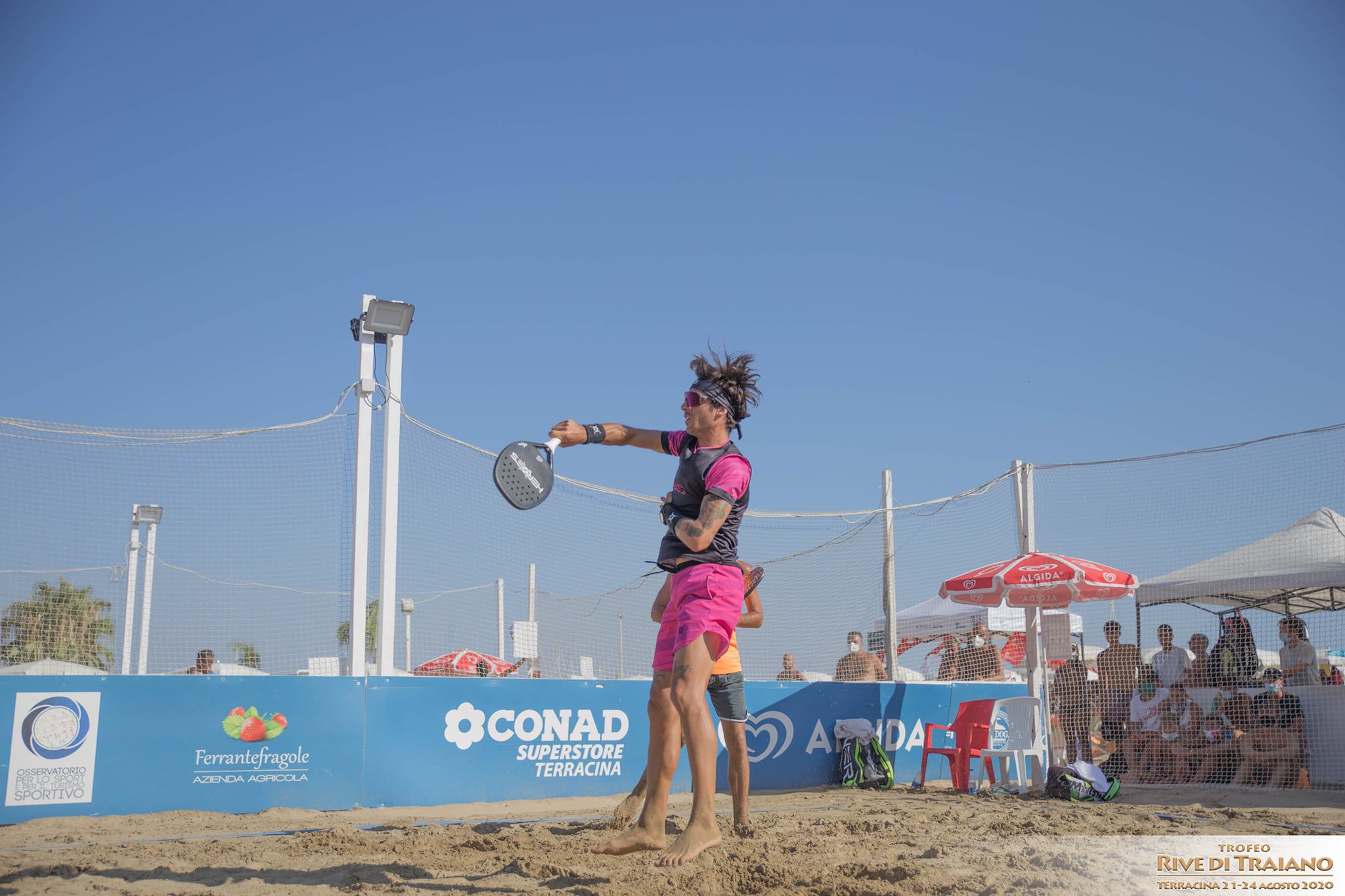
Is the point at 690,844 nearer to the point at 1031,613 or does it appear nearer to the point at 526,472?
the point at 526,472

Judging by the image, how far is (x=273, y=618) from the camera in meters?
6.54

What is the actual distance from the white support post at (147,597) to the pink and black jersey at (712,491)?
4627 mm

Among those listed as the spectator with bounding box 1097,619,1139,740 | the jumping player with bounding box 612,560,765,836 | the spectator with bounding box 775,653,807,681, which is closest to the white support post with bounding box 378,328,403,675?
the jumping player with bounding box 612,560,765,836

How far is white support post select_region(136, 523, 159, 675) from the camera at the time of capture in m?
6.71

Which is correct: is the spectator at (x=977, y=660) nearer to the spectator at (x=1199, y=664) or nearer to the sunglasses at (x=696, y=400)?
the spectator at (x=1199, y=664)

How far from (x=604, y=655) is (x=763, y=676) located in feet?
4.93

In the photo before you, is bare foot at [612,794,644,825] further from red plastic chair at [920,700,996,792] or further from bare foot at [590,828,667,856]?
red plastic chair at [920,700,996,792]

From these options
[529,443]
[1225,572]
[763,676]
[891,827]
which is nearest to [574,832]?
[891,827]

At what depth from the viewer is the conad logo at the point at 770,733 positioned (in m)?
8.18

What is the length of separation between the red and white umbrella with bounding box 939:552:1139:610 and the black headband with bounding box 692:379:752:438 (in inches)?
212

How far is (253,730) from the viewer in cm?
623

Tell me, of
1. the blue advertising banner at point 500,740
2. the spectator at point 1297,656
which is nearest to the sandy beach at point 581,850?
the blue advertising banner at point 500,740

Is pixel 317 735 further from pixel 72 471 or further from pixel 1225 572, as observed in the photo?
pixel 1225 572

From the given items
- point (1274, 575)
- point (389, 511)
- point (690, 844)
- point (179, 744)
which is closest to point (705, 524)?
point (690, 844)
